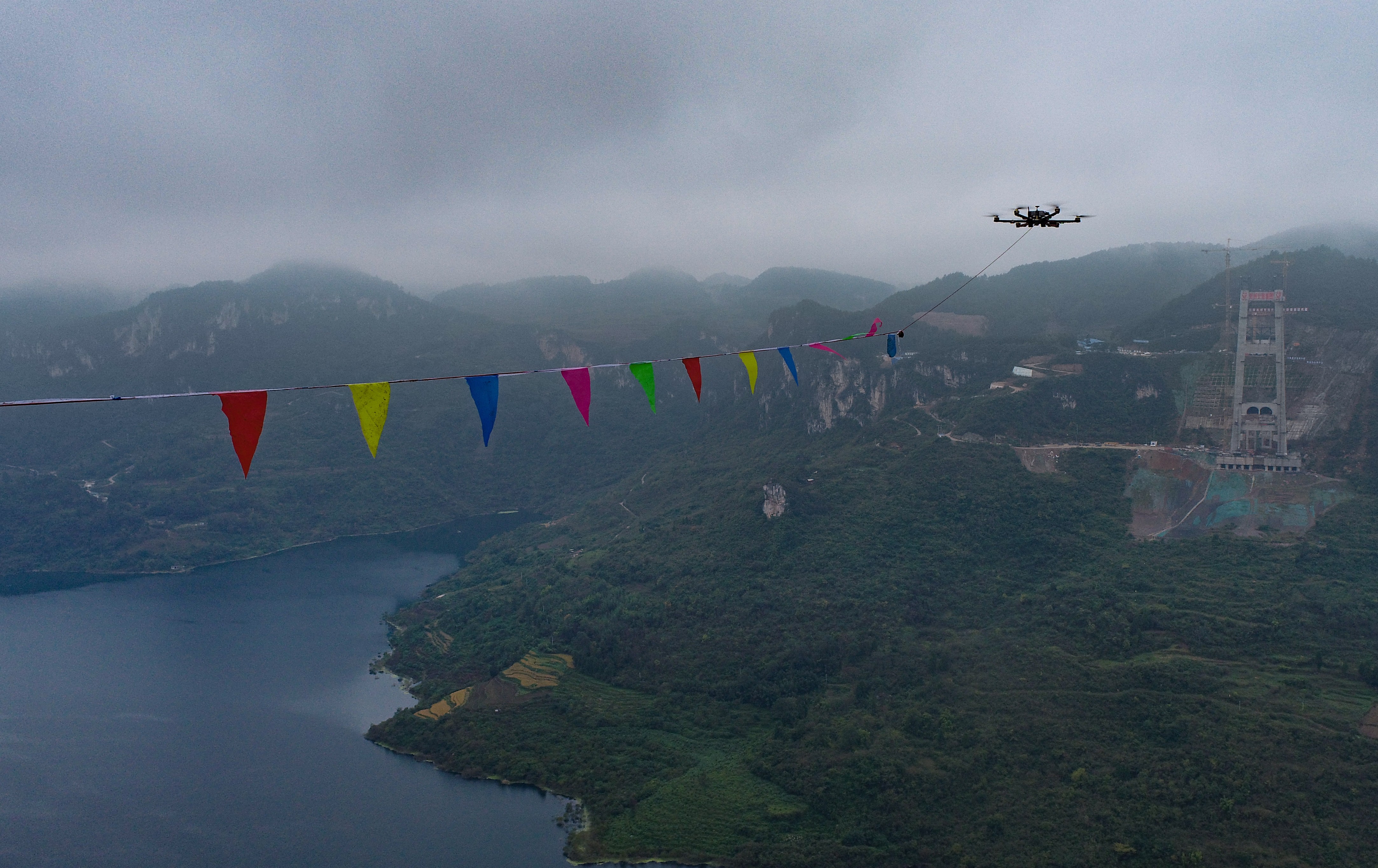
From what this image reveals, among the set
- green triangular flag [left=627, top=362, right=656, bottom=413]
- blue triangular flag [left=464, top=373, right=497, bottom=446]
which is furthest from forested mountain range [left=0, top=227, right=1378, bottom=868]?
blue triangular flag [left=464, top=373, right=497, bottom=446]

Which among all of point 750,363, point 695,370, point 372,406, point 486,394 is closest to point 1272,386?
point 750,363

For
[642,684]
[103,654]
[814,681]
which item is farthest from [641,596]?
[103,654]

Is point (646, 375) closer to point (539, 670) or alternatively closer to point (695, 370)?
point (695, 370)

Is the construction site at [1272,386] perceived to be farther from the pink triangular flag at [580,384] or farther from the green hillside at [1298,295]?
the pink triangular flag at [580,384]

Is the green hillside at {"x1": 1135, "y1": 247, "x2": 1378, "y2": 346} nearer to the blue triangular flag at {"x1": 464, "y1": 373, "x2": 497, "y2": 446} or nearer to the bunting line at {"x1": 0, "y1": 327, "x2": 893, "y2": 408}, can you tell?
the bunting line at {"x1": 0, "y1": 327, "x2": 893, "y2": 408}

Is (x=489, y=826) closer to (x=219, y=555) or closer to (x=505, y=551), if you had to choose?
(x=505, y=551)
